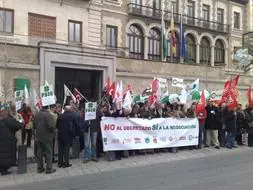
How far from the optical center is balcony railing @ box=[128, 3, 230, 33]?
125 feet

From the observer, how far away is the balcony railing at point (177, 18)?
38053mm

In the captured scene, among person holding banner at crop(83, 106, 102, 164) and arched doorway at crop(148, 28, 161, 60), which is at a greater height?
arched doorway at crop(148, 28, 161, 60)

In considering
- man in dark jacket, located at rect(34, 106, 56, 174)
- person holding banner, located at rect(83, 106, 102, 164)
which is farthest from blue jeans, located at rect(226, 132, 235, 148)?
man in dark jacket, located at rect(34, 106, 56, 174)

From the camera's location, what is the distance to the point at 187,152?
16.0 metres

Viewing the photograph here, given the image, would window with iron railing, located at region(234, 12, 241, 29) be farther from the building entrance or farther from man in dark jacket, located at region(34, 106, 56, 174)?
man in dark jacket, located at region(34, 106, 56, 174)

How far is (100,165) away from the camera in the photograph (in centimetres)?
1305

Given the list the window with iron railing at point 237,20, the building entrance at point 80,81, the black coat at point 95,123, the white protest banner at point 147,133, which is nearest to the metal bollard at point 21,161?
the black coat at point 95,123

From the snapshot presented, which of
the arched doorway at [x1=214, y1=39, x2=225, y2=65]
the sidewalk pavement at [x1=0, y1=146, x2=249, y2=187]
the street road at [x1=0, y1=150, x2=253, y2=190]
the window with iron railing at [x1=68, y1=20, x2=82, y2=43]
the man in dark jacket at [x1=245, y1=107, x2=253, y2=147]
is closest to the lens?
the street road at [x1=0, y1=150, x2=253, y2=190]

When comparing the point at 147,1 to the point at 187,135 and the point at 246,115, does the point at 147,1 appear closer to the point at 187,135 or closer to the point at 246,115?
the point at 246,115

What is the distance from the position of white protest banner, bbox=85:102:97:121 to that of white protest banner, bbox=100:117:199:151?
17.7 inches

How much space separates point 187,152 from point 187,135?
0.75 metres

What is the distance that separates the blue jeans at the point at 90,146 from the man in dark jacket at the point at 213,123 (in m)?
5.53

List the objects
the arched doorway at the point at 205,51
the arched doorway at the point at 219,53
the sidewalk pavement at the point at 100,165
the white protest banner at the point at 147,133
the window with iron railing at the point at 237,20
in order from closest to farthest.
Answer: the sidewalk pavement at the point at 100,165 < the white protest banner at the point at 147,133 < the arched doorway at the point at 205,51 < the arched doorway at the point at 219,53 < the window with iron railing at the point at 237,20

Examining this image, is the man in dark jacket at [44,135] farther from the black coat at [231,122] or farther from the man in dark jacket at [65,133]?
the black coat at [231,122]
